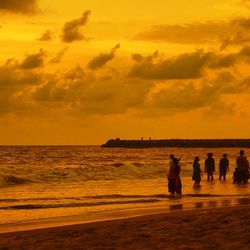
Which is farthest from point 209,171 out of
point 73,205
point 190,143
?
point 190,143

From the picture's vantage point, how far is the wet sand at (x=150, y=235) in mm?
11469

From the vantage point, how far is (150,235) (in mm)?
12508

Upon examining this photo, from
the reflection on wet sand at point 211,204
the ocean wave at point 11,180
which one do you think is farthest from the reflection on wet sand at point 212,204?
the ocean wave at point 11,180

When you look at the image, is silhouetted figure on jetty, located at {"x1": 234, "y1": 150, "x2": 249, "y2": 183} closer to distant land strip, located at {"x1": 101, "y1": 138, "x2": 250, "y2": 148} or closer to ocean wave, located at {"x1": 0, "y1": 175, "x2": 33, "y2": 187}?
ocean wave, located at {"x1": 0, "y1": 175, "x2": 33, "y2": 187}

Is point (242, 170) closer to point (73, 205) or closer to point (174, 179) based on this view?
point (174, 179)

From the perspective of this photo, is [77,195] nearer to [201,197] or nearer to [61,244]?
[201,197]

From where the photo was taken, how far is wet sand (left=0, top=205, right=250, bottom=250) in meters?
11.5

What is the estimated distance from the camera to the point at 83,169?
48625 millimetres

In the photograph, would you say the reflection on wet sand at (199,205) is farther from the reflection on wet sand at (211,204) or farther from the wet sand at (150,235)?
the wet sand at (150,235)

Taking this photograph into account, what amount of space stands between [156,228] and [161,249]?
2.38 metres

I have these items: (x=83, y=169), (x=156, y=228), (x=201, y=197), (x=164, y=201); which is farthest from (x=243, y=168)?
(x=156, y=228)

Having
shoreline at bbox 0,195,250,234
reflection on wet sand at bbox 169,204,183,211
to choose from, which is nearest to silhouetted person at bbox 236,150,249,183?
shoreline at bbox 0,195,250,234

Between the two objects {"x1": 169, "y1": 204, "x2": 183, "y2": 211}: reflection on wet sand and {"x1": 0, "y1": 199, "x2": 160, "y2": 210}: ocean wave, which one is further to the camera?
{"x1": 0, "y1": 199, "x2": 160, "y2": 210}: ocean wave

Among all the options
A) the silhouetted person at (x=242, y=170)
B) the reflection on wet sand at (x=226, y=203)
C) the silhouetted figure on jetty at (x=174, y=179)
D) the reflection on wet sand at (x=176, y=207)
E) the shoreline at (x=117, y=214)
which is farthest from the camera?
the silhouetted person at (x=242, y=170)
